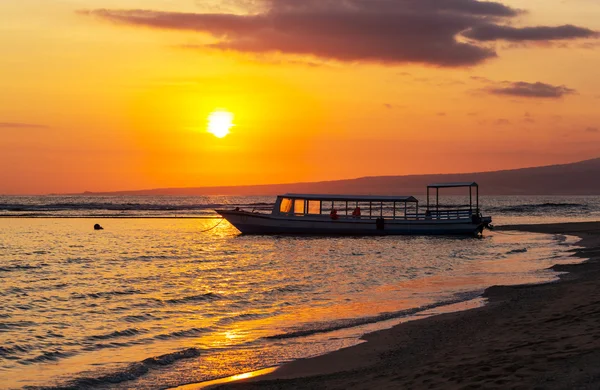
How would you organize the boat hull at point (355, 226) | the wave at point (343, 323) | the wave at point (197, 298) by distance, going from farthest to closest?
1. the boat hull at point (355, 226)
2. the wave at point (197, 298)
3. the wave at point (343, 323)

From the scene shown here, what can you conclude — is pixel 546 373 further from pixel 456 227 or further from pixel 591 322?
pixel 456 227

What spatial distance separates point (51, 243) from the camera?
4784 centimetres

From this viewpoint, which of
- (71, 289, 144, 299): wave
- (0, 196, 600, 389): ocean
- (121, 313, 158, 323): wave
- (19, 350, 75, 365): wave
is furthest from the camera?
(71, 289, 144, 299): wave

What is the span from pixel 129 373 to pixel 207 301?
29.7 feet

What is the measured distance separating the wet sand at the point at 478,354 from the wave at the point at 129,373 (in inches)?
93.9

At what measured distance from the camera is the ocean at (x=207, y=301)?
43.9 ft

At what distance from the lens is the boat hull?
56625 mm

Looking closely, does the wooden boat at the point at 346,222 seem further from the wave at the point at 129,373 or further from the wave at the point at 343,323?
the wave at the point at 129,373

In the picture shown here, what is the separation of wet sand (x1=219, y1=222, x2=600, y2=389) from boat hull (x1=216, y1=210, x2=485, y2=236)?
3903 cm

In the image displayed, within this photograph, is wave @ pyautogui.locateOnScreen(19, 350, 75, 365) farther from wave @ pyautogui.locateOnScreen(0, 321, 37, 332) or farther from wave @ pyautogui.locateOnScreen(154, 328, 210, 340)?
wave @ pyautogui.locateOnScreen(0, 321, 37, 332)

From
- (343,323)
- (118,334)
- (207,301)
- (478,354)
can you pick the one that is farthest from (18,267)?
(478,354)

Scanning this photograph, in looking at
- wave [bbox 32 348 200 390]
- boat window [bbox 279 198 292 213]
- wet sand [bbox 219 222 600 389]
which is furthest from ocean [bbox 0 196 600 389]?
boat window [bbox 279 198 292 213]

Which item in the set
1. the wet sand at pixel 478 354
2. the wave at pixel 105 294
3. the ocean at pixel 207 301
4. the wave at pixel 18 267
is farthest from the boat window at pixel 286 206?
the wet sand at pixel 478 354

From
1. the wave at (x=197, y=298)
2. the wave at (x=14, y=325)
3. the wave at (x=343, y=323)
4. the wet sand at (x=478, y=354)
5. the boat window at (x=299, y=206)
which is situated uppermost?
the boat window at (x=299, y=206)
